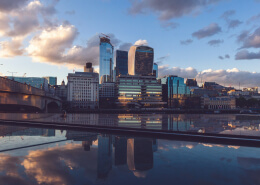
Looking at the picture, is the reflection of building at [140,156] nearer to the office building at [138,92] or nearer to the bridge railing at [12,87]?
the bridge railing at [12,87]

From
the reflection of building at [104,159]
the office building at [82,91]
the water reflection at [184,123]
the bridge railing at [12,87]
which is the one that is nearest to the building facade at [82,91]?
the office building at [82,91]

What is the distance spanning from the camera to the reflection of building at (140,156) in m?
9.45

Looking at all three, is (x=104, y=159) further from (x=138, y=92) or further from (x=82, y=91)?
(x=82, y=91)

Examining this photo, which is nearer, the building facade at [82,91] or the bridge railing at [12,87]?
the bridge railing at [12,87]

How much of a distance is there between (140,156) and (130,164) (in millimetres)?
1455

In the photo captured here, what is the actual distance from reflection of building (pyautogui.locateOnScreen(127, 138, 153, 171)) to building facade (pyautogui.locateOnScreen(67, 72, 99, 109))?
17508 centimetres

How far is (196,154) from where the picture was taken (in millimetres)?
11391

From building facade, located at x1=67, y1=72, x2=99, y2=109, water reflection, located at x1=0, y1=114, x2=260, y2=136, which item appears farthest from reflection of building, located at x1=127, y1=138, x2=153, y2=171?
building facade, located at x1=67, y1=72, x2=99, y2=109

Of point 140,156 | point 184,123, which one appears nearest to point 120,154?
point 140,156

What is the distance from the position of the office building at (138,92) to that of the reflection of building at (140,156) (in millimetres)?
166589

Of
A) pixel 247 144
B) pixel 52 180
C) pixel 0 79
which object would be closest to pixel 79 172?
pixel 52 180

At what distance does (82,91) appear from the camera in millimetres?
189500

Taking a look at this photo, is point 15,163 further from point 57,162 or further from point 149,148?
point 149,148

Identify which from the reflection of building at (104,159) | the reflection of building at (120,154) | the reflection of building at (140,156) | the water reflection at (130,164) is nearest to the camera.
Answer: the water reflection at (130,164)
